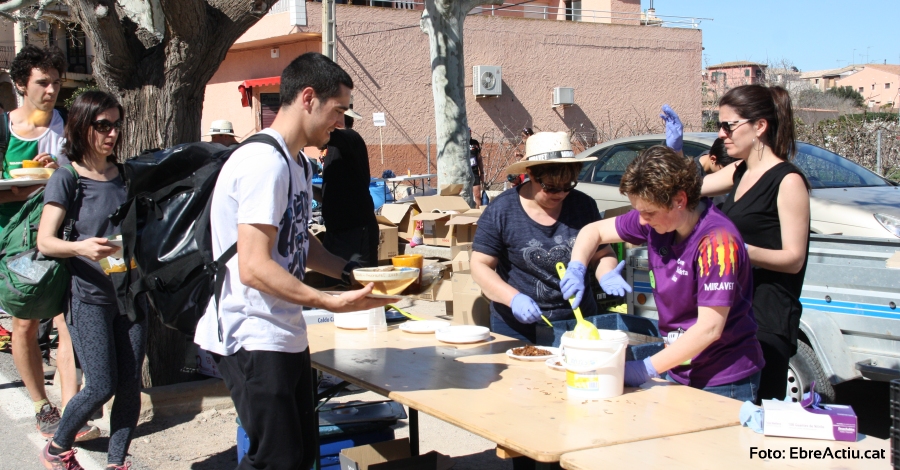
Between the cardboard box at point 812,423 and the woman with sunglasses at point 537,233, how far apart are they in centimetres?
140

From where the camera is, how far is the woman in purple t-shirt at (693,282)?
8.54ft

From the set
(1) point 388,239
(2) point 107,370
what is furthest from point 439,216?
(2) point 107,370

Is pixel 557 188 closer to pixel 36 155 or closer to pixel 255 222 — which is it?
pixel 255 222

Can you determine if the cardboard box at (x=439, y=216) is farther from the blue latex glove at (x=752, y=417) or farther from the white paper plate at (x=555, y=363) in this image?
the blue latex glove at (x=752, y=417)

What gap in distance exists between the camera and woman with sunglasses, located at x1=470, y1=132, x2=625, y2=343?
11.8ft

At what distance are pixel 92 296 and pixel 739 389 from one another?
2.93m

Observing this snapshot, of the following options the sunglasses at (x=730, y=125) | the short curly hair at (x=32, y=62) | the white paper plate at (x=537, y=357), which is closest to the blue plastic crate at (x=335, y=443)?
the white paper plate at (x=537, y=357)

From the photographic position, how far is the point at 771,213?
10.6ft

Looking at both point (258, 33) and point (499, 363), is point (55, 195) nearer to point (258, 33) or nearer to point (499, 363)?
point (499, 363)

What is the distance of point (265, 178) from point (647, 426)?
1.37 meters

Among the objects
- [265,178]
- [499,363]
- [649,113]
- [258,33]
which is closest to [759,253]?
[499,363]

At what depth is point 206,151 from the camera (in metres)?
3.09

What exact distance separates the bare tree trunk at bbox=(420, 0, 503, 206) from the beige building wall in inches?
355

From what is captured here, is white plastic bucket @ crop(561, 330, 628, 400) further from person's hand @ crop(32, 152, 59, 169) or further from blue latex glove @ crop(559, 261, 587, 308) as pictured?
person's hand @ crop(32, 152, 59, 169)
